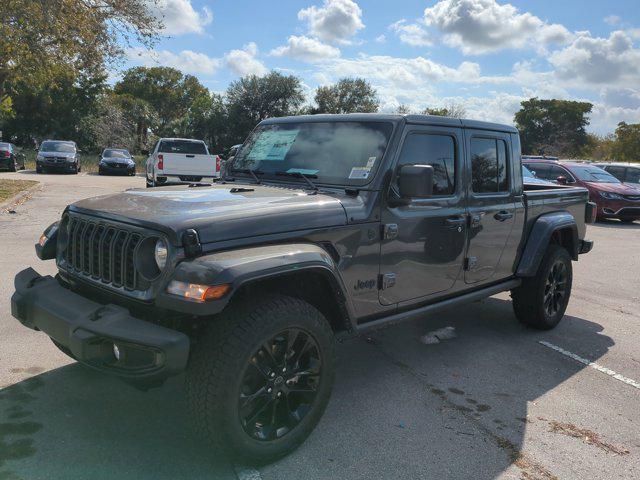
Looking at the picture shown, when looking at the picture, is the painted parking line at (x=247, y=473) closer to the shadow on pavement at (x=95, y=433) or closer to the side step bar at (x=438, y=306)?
the shadow on pavement at (x=95, y=433)

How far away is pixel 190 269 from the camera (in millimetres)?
2465

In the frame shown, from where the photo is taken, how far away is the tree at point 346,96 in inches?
1780

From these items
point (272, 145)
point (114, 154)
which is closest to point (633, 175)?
point (272, 145)

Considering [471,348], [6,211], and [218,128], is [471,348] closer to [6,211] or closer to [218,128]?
[6,211]

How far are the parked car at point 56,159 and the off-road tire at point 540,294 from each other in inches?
924

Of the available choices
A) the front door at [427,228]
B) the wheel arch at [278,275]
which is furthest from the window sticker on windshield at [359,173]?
the wheel arch at [278,275]

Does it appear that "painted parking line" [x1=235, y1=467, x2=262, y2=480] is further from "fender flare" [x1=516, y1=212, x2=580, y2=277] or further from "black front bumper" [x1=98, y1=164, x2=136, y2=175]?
"black front bumper" [x1=98, y1=164, x2=136, y2=175]

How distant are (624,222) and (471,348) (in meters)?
12.2

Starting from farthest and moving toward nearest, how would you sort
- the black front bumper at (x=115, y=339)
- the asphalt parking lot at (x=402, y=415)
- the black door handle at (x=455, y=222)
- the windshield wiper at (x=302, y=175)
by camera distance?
the black door handle at (x=455, y=222)
the windshield wiper at (x=302, y=175)
the asphalt parking lot at (x=402, y=415)
the black front bumper at (x=115, y=339)

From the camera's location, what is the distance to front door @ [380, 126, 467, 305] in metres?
Answer: 3.39

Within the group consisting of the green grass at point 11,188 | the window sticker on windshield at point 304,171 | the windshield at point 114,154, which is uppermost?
the window sticker on windshield at point 304,171

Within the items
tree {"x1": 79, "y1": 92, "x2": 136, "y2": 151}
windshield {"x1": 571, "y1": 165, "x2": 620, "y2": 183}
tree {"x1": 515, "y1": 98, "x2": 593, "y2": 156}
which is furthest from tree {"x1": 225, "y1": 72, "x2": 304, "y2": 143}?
tree {"x1": 515, "y1": 98, "x2": 593, "y2": 156}

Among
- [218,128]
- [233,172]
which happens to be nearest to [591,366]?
[233,172]

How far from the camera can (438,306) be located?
12.7ft
